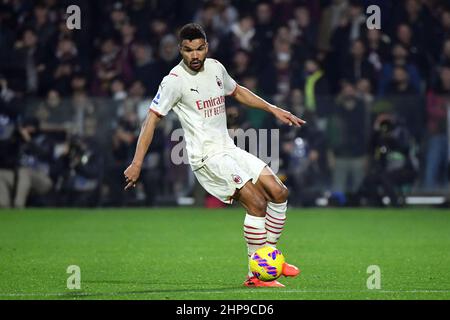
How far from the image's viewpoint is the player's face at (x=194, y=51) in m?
9.64

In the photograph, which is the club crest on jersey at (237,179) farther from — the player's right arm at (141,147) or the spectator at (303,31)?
the spectator at (303,31)

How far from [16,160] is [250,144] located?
983cm

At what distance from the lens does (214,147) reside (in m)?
9.91

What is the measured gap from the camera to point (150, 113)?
31.6 ft

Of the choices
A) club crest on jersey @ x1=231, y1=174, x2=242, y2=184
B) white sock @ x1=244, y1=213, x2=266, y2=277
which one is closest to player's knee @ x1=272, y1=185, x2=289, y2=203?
white sock @ x1=244, y1=213, x2=266, y2=277

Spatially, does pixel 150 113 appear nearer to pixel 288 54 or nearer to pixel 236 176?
pixel 236 176

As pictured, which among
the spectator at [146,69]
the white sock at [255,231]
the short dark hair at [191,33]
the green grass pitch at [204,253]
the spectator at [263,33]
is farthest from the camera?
the spectator at [263,33]

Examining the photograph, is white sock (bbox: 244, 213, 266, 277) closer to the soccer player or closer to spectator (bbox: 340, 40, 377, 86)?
the soccer player

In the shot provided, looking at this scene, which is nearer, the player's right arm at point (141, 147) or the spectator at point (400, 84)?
the player's right arm at point (141, 147)

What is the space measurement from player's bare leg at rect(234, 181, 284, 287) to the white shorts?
0.25 ft

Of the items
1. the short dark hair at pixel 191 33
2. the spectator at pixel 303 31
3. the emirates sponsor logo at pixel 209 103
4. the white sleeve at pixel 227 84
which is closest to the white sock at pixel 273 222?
the emirates sponsor logo at pixel 209 103


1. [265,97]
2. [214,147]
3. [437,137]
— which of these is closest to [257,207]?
[214,147]

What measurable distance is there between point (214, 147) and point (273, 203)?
0.71 meters

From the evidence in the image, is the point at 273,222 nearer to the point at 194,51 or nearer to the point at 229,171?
the point at 229,171
